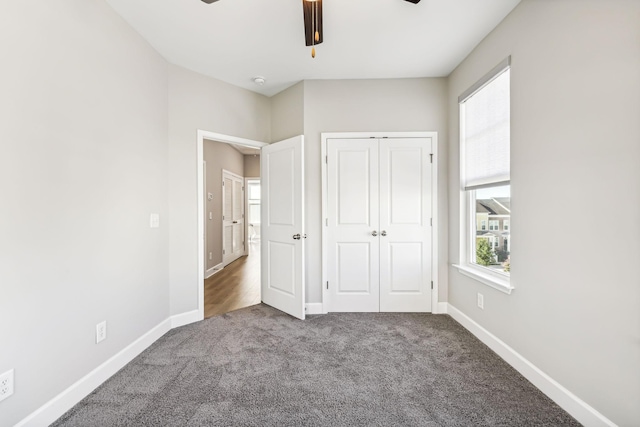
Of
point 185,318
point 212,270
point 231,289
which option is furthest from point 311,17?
point 212,270

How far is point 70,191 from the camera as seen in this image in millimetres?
1673

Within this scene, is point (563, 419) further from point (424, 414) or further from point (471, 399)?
point (424, 414)

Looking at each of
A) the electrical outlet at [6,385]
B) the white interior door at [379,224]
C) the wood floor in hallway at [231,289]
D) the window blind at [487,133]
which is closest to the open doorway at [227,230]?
the wood floor in hallway at [231,289]

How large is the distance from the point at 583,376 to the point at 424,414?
91cm

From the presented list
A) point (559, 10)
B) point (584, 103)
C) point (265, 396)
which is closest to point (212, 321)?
point (265, 396)

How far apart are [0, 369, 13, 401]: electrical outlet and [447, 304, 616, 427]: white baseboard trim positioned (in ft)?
9.77

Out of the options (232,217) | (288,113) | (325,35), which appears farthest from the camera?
(232,217)

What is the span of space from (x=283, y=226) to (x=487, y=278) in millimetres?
2091

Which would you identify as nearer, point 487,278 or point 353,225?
point 487,278

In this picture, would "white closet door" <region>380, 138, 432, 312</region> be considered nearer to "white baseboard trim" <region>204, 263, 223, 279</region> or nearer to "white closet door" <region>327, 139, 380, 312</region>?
"white closet door" <region>327, 139, 380, 312</region>

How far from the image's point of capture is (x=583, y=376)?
1509 mm

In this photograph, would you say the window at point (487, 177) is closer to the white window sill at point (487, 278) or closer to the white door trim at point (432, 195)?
the white window sill at point (487, 278)

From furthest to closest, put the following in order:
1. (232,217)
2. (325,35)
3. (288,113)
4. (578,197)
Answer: (232,217)
(288,113)
(325,35)
(578,197)

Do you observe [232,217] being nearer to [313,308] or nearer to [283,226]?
[283,226]
